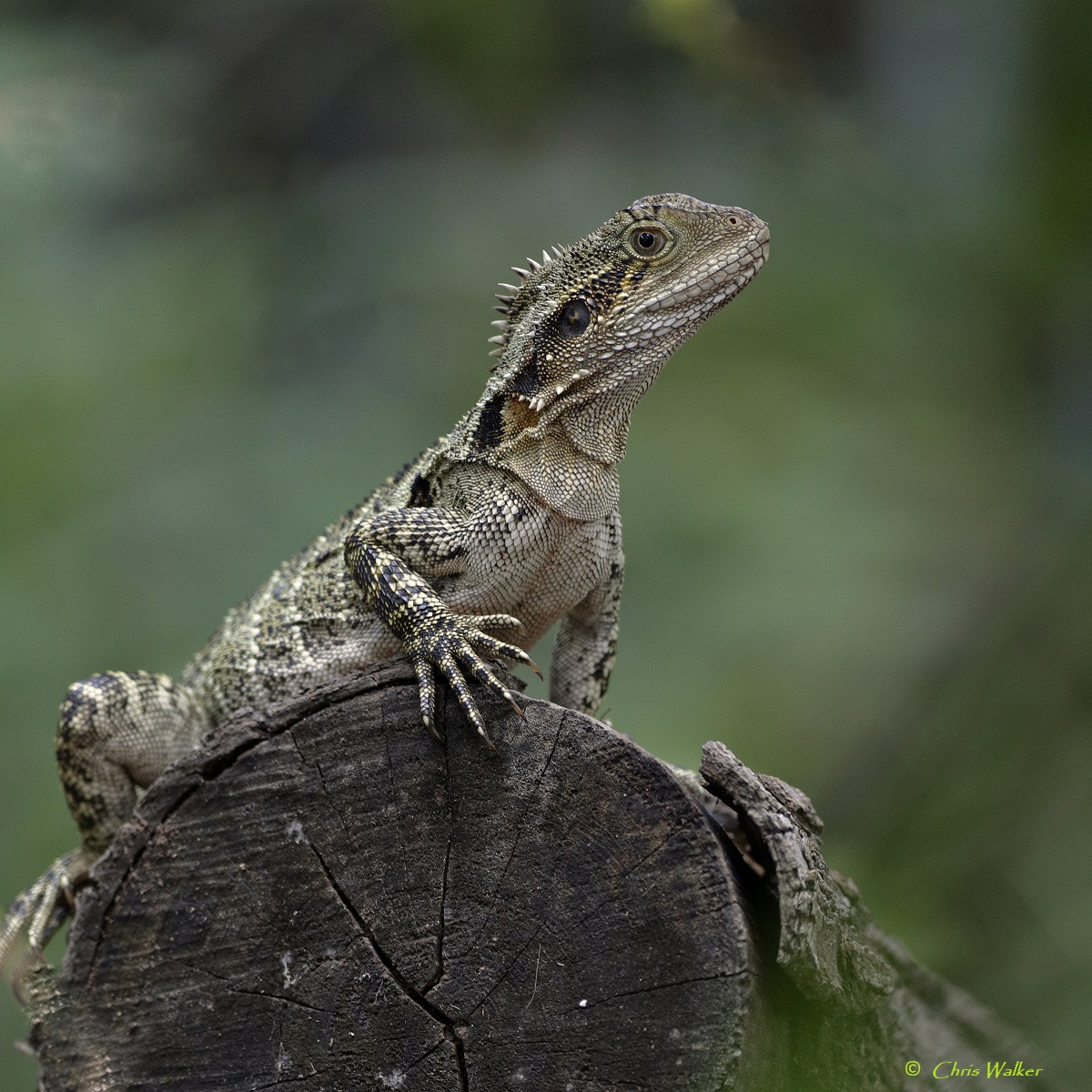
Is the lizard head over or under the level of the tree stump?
over

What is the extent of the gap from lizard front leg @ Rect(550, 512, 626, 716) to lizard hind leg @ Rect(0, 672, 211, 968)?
6.37 feet

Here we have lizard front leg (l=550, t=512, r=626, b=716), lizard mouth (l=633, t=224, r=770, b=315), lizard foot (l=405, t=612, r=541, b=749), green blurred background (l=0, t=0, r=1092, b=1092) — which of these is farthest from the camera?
green blurred background (l=0, t=0, r=1092, b=1092)

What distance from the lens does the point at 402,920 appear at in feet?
13.1

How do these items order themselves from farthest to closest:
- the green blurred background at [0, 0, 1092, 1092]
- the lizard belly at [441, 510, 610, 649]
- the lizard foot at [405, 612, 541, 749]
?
the green blurred background at [0, 0, 1092, 1092]
the lizard belly at [441, 510, 610, 649]
the lizard foot at [405, 612, 541, 749]

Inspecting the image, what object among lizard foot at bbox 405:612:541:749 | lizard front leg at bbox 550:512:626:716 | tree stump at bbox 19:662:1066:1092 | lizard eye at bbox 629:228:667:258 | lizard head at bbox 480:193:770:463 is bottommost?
tree stump at bbox 19:662:1066:1092

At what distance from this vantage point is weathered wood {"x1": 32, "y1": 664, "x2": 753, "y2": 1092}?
3.66 meters

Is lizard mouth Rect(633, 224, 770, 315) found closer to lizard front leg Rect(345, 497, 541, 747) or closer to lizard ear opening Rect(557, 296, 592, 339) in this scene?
lizard ear opening Rect(557, 296, 592, 339)

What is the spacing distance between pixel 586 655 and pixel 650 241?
2.21m

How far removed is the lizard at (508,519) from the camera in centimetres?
540

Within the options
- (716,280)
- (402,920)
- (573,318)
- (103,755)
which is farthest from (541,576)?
(103,755)

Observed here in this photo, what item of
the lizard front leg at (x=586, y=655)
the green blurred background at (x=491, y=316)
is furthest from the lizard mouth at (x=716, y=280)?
the lizard front leg at (x=586, y=655)

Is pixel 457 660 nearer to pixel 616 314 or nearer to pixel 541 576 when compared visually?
pixel 541 576

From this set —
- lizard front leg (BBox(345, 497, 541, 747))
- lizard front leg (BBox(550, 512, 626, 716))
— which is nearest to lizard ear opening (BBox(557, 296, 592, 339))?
lizard front leg (BBox(345, 497, 541, 747))

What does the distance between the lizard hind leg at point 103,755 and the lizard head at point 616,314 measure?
2202 millimetres
